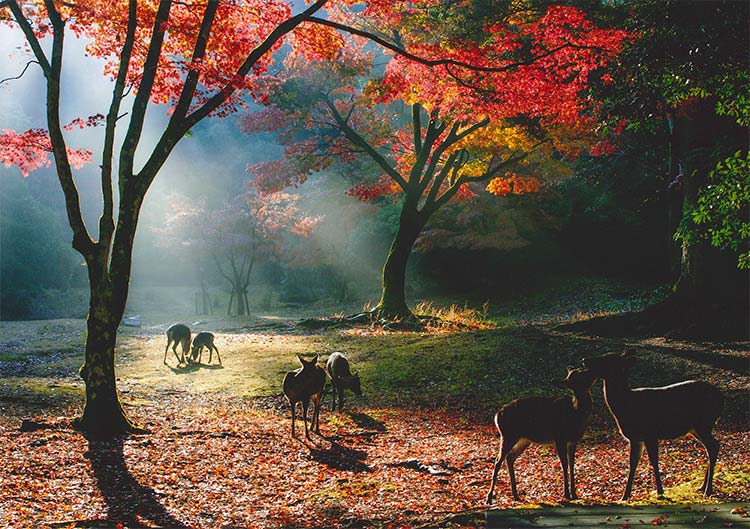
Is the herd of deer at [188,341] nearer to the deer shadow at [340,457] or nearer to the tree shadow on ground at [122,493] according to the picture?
the tree shadow on ground at [122,493]

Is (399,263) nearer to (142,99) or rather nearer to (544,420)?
(142,99)

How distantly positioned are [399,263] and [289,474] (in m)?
12.5

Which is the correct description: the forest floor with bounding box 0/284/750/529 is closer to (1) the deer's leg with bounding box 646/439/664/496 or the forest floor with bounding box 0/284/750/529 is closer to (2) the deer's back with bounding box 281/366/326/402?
(1) the deer's leg with bounding box 646/439/664/496

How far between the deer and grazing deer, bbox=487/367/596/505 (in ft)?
0.60

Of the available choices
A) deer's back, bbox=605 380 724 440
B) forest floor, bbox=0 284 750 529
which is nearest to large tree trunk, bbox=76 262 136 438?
forest floor, bbox=0 284 750 529

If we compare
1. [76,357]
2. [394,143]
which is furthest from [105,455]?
[394,143]

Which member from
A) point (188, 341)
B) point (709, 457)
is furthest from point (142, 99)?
point (188, 341)

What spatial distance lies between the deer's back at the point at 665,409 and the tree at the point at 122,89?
5.58m

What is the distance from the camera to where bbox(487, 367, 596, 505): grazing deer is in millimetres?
4656

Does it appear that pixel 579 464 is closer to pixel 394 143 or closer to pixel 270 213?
pixel 394 143

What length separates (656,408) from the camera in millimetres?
4621

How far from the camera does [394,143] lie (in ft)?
69.1

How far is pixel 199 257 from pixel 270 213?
6912 mm

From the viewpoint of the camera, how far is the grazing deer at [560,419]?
15.3ft
